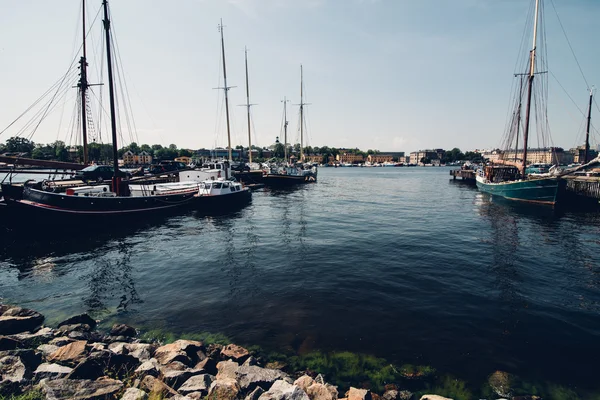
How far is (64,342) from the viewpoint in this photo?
905cm

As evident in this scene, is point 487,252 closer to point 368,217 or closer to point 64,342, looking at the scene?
point 368,217

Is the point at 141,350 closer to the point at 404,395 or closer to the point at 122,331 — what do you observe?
the point at 122,331

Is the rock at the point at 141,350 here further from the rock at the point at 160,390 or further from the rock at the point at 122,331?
the rock at the point at 160,390

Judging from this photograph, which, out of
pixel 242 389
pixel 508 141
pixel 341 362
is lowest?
pixel 341 362

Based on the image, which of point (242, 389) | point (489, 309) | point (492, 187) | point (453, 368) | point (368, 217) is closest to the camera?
point (242, 389)

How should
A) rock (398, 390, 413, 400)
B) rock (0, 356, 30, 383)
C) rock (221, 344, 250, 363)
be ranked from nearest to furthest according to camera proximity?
rock (0, 356, 30, 383) < rock (398, 390, 413, 400) < rock (221, 344, 250, 363)

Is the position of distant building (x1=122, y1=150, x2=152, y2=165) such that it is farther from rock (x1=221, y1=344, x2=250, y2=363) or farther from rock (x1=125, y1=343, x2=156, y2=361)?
rock (x1=221, y1=344, x2=250, y2=363)

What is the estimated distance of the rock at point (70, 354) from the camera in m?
7.86

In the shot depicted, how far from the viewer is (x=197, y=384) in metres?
7.06

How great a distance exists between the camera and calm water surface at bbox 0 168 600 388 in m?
9.85

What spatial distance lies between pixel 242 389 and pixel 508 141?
73821mm

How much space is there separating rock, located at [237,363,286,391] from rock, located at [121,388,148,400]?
2.17 meters

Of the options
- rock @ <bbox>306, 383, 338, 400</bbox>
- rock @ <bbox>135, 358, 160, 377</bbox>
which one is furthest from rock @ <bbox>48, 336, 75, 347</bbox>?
rock @ <bbox>306, 383, 338, 400</bbox>

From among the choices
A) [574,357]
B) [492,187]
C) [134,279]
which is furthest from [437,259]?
[492,187]
